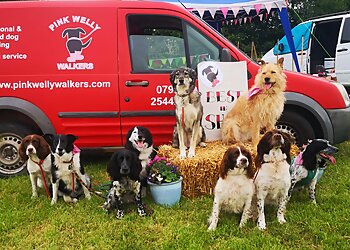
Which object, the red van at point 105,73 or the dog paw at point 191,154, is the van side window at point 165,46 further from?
the dog paw at point 191,154

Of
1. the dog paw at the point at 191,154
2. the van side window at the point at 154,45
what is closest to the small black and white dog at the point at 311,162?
the dog paw at the point at 191,154

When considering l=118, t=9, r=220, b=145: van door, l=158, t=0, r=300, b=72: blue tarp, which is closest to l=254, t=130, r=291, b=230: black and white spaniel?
l=118, t=9, r=220, b=145: van door

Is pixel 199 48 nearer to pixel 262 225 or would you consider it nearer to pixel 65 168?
pixel 65 168

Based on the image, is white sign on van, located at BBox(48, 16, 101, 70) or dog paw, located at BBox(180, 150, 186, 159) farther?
white sign on van, located at BBox(48, 16, 101, 70)

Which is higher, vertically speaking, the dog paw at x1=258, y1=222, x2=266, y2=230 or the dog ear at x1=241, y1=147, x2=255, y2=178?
the dog ear at x1=241, y1=147, x2=255, y2=178

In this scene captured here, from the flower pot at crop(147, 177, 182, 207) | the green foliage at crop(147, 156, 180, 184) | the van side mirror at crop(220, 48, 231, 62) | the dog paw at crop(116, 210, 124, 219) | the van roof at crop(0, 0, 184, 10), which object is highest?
the van roof at crop(0, 0, 184, 10)

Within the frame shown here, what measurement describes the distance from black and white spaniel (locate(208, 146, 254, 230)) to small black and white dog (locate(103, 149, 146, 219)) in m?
0.89

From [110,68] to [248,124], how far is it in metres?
2.08

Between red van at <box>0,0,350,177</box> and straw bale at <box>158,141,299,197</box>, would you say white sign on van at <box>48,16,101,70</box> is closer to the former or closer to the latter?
red van at <box>0,0,350,177</box>

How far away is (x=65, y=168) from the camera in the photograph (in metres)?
3.82

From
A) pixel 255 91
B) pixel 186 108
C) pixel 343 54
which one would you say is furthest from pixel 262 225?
pixel 343 54

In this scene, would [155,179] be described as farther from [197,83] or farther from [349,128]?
[349,128]

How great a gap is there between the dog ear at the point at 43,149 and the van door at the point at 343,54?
823cm

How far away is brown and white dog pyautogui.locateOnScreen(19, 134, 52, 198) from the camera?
3.81 meters
